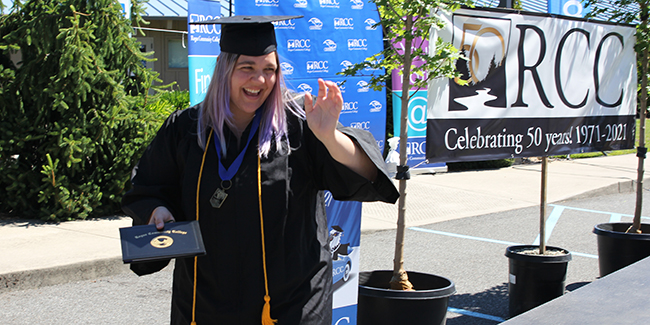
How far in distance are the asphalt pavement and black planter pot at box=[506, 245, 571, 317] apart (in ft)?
9.68

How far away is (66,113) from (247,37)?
5582mm

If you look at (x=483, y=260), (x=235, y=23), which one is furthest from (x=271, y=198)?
(x=483, y=260)

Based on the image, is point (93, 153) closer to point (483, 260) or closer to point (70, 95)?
point (70, 95)

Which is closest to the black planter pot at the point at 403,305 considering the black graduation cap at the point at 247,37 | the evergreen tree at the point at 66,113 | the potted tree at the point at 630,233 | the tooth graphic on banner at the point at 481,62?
the tooth graphic on banner at the point at 481,62

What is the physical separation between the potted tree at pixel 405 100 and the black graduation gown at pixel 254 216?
1521mm

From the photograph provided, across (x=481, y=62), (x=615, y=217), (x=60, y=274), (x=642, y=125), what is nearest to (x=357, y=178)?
(x=481, y=62)

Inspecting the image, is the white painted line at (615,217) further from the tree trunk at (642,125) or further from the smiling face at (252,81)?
the smiling face at (252,81)

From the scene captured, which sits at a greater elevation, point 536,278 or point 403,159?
point 403,159

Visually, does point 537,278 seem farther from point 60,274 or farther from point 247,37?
point 60,274

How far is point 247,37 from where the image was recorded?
2012mm

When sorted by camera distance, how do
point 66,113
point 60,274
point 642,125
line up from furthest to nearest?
1. point 66,113
2. point 642,125
3. point 60,274

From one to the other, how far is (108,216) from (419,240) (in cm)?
372

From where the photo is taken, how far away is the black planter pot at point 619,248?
16.5 feet

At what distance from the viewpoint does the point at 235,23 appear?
6.63 feet
